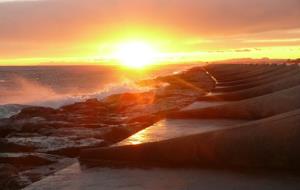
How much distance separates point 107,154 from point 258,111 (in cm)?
492

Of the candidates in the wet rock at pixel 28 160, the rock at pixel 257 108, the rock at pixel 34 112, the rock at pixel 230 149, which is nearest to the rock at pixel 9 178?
the wet rock at pixel 28 160

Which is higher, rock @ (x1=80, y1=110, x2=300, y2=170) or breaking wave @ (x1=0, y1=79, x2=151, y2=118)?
breaking wave @ (x1=0, y1=79, x2=151, y2=118)

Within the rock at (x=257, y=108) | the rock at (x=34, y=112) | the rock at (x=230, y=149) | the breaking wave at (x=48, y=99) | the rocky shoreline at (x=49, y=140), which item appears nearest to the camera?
the rock at (x=230, y=149)

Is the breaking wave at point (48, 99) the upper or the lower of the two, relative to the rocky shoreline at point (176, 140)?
upper

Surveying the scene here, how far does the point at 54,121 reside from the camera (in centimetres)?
1606

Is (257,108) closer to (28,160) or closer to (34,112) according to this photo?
(28,160)

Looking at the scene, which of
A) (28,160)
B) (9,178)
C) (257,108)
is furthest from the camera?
(257,108)

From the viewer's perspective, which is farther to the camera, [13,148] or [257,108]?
[13,148]

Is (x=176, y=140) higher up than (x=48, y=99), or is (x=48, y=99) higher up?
(x=48, y=99)

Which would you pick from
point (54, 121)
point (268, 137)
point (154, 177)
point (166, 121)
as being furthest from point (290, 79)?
point (154, 177)

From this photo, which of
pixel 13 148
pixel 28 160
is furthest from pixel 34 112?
pixel 28 160

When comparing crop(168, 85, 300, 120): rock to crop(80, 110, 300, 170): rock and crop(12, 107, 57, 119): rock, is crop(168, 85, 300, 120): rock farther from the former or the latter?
crop(12, 107, 57, 119): rock

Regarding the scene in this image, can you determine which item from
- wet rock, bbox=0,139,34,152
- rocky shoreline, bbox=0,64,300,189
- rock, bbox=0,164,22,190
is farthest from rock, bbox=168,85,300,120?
rock, bbox=0,164,22,190

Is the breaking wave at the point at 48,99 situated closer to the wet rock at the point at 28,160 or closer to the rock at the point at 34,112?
the rock at the point at 34,112
